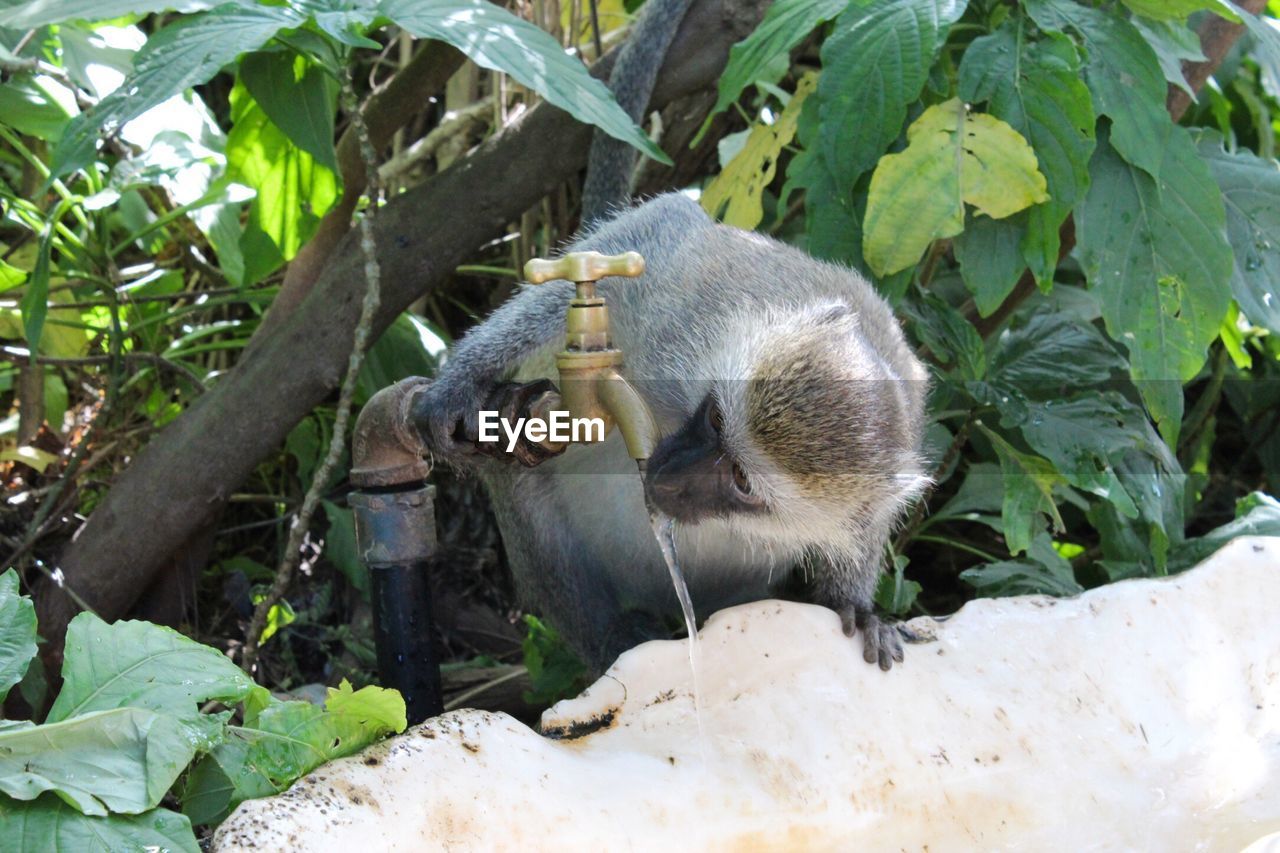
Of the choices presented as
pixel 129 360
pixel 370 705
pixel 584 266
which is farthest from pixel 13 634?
pixel 129 360

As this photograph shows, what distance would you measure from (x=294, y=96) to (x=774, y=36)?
0.97 m

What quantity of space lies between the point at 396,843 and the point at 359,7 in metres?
1.52

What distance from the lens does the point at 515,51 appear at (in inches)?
86.8

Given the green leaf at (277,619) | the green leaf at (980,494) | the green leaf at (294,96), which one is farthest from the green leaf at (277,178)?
the green leaf at (980,494)

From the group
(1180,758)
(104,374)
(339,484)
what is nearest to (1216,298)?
(1180,758)

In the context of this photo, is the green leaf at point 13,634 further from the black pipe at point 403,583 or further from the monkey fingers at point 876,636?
the monkey fingers at point 876,636

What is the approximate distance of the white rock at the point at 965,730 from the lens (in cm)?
178

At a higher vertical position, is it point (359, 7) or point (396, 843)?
point (359, 7)

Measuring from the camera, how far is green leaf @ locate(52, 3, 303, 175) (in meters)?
2.02

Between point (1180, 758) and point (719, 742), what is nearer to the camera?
point (719, 742)

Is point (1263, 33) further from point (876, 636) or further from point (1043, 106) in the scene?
point (876, 636)

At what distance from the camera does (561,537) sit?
2.81 m

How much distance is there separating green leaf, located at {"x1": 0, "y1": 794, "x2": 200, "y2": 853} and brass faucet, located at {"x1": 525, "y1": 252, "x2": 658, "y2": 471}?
0.82 meters

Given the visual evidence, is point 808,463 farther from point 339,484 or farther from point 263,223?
point 339,484
